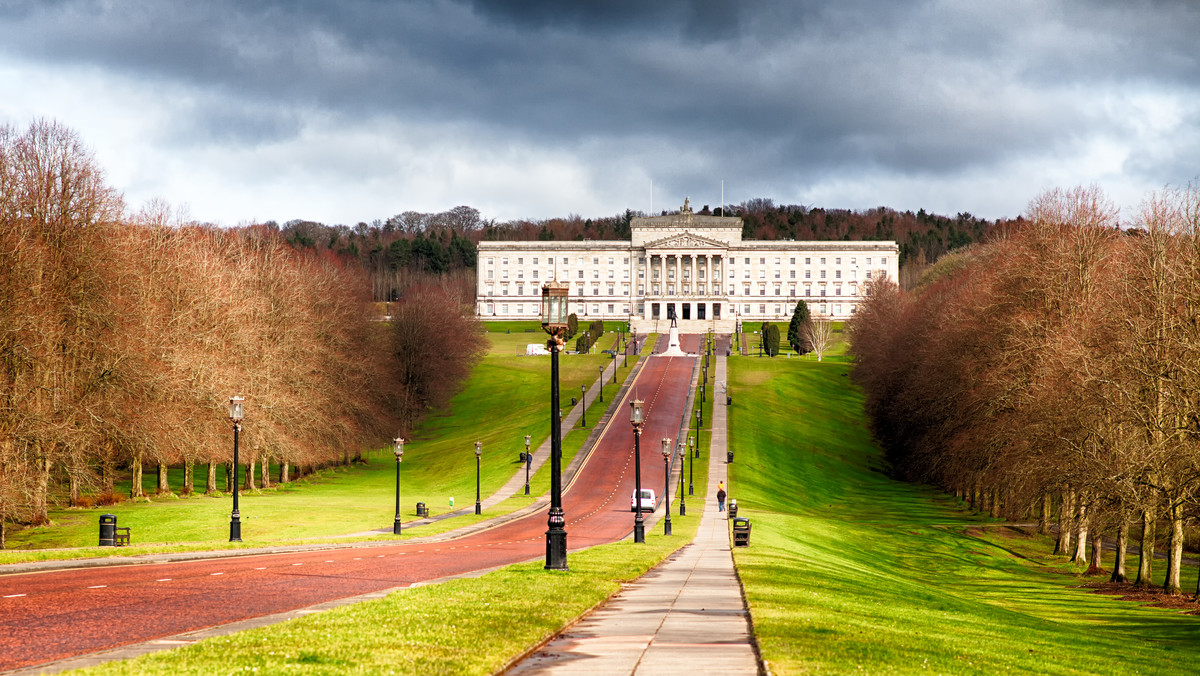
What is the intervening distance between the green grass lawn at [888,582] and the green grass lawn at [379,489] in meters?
17.6

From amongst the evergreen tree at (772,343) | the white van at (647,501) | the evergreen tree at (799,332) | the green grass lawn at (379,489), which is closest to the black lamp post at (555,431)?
the green grass lawn at (379,489)

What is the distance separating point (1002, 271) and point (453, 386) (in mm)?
68921

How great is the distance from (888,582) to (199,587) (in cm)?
2275

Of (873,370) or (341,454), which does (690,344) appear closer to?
(873,370)

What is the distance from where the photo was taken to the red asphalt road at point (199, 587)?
54.5 feet

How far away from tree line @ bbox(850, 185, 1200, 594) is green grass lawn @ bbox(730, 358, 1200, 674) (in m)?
4.02

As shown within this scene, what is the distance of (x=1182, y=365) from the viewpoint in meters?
39.1

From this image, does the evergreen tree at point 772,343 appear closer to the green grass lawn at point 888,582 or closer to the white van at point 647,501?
the green grass lawn at point 888,582

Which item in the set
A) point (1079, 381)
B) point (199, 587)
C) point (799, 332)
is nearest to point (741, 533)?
point (1079, 381)

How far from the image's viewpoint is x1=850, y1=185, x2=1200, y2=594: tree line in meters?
41.8

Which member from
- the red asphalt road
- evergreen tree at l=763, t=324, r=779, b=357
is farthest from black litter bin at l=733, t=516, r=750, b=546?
evergreen tree at l=763, t=324, r=779, b=357

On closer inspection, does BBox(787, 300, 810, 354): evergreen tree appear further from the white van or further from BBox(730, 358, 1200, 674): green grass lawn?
the white van

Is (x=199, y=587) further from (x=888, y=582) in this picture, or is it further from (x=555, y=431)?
(x=888, y=582)

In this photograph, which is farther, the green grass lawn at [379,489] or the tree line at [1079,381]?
the green grass lawn at [379,489]
